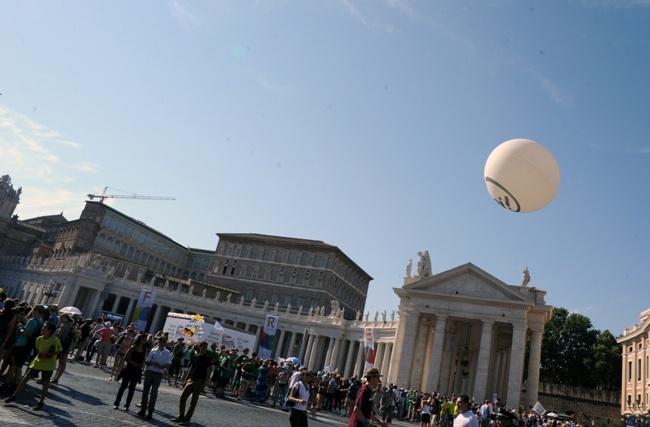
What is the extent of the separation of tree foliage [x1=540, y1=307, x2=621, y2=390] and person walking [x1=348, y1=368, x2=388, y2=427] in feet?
238

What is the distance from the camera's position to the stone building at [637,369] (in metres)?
50.4

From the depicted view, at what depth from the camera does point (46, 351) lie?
1029 centimetres

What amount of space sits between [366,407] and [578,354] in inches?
2978

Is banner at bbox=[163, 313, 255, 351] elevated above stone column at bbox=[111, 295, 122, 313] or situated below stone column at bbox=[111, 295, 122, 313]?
below

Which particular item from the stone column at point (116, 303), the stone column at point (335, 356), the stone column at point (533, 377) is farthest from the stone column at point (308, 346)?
the stone column at point (116, 303)

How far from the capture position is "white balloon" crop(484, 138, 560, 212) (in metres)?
9.83

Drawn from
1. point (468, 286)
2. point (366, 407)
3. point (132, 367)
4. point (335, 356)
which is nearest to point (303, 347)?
point (335, 356)

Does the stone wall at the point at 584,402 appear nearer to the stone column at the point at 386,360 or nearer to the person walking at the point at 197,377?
the stone column at the point at 386,360

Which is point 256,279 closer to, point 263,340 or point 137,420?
point 263,340

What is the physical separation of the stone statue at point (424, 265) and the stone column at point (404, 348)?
480 centimetres

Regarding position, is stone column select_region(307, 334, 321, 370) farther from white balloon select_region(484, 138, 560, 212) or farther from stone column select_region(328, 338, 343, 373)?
white balloon select_region(484, 138, 560, 212)

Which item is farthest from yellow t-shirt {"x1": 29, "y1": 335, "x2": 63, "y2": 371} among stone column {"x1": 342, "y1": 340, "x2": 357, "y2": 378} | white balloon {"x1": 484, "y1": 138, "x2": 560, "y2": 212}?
stone column {"x1": 342, "y1": 340, "x2": 357, "y2": 378}

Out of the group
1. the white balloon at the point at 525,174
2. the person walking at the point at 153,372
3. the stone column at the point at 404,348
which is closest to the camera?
the white balloon at the point at 525,174

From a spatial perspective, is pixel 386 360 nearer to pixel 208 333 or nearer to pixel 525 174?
pixel 208 333
